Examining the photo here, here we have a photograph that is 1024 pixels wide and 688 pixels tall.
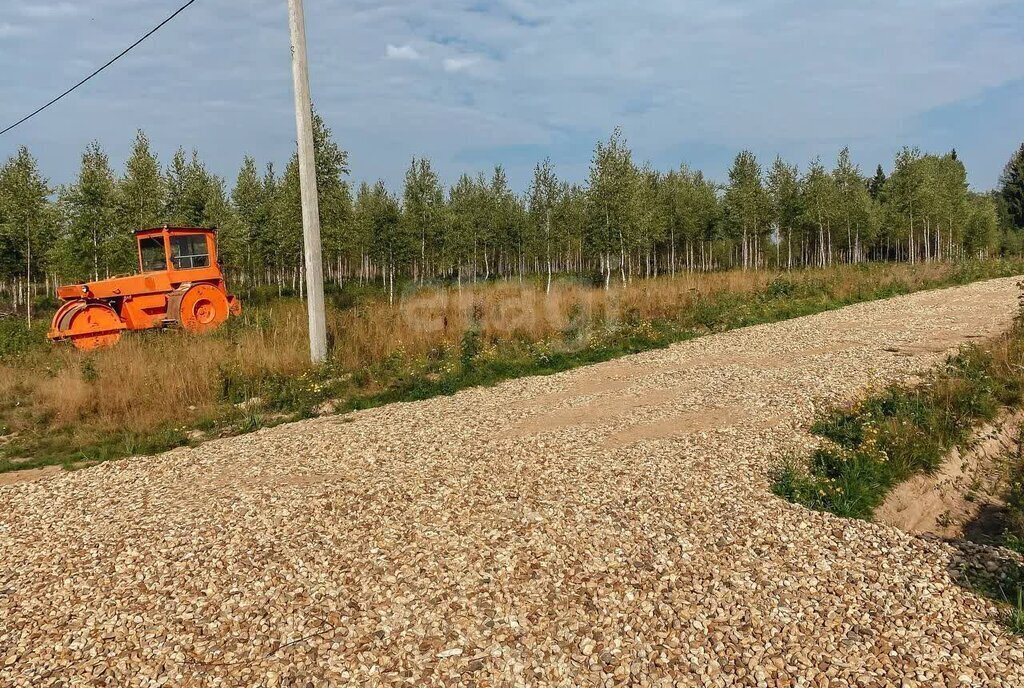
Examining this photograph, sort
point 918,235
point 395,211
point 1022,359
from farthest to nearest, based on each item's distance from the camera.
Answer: point 918,235, point 395,211, point 1022,359

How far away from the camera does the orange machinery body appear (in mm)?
15469

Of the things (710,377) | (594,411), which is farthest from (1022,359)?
(594,411)

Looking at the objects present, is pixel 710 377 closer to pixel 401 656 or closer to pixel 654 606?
pixel 654 606

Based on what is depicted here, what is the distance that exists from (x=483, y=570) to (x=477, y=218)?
39.4 metres

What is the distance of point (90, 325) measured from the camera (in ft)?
51.1

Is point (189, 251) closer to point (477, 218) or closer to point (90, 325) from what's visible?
point (90, 325)

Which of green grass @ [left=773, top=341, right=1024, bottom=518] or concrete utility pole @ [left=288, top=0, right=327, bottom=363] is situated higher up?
concrete utility pole @ [left=288, top=0, right=327, bottom=363]

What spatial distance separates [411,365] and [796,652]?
9.54 meters

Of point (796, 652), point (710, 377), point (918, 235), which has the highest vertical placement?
point (918, 235)

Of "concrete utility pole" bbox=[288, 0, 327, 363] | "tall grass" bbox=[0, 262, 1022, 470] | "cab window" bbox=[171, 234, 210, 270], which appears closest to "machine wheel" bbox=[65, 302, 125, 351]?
"tall grass" bbox=[0, 262, 1022, 470]

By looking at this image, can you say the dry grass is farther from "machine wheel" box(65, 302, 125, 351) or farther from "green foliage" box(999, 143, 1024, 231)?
"green foliage" box(999, 143, 1024, 231)

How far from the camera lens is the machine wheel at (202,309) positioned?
16094 millimetres

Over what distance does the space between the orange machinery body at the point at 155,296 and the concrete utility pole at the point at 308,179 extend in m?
5.21

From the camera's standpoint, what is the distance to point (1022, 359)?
880 centimetres
